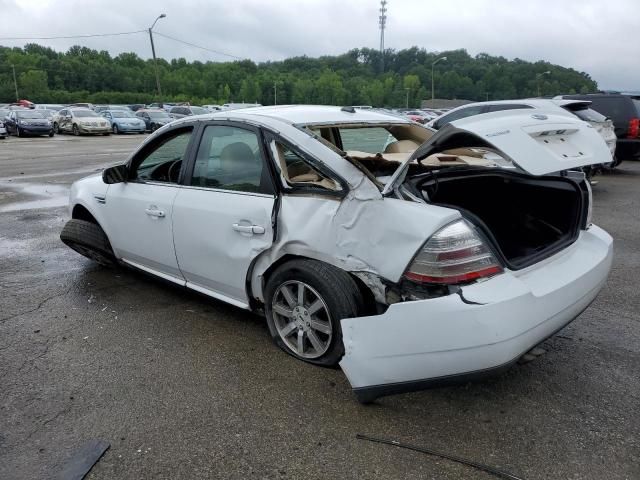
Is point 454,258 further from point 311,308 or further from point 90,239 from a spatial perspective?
point 90,239

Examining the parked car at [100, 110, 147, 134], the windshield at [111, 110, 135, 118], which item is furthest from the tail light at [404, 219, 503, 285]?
the windshield at [111, 110, 135, 118]

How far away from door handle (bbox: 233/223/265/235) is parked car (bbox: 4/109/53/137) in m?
28.6

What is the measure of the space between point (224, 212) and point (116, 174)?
56.1 inches

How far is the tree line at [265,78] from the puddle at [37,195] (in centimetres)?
7229

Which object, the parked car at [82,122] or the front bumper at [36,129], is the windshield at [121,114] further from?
the front bumper at [36,129]

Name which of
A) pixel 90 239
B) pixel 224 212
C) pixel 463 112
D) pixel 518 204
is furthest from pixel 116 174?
pixel 463 112

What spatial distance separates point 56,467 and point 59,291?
2515mm

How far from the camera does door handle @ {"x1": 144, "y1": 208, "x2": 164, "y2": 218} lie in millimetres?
3906

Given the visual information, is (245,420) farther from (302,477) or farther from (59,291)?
(59,291)

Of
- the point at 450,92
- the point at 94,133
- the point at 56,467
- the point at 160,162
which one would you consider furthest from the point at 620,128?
the point at 450,92

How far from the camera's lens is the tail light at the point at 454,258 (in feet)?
8.19

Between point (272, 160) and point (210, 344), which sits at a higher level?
point (272, 160)

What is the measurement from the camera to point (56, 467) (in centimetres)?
239

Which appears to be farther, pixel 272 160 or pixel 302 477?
pixel 272 160
